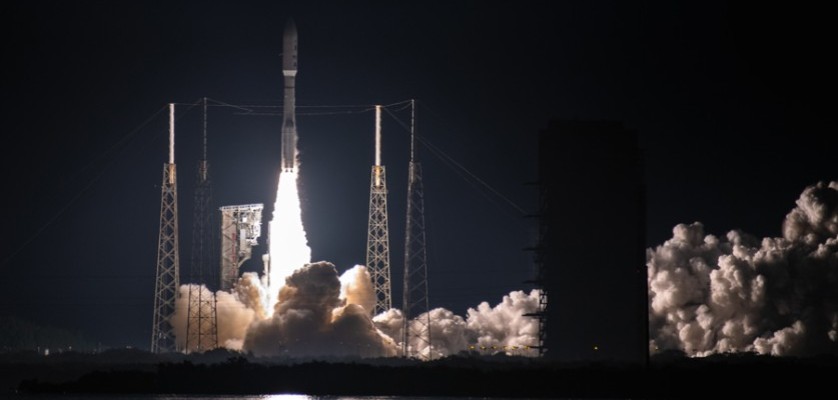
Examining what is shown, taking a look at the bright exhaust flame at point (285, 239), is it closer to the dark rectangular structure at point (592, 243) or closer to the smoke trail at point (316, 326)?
the smoke trail at point (316, 326)

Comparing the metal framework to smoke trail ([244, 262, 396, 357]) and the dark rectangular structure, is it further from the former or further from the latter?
the dark rectangular structure

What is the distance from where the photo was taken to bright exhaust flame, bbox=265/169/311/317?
174m

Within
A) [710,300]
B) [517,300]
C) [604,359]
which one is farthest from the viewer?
[517,300]

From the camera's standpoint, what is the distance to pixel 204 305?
174 meters

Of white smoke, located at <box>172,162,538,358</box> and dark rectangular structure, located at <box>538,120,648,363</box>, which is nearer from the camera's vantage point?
dark rectangular structure, located at <box>538,120,648,363</box>

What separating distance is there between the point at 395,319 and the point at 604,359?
21987 millimetres

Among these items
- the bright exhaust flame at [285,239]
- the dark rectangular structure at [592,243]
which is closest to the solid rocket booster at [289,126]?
the bright exhaust flame at [285,239]

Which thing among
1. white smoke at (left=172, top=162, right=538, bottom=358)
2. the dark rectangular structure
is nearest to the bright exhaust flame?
white smoke at (left=172, top=162, right=538, bottom=358)

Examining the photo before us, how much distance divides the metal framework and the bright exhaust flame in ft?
→ 12.4

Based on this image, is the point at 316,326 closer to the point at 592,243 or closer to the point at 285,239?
the point at 285,239

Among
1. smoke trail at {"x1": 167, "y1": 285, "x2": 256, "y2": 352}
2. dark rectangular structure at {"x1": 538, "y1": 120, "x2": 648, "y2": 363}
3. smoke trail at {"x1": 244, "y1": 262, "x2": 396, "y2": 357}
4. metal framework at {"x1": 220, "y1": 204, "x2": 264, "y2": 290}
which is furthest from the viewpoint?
metal framework at {"x1": 220, "y1": 204, "x2": 264, "y2": 290}

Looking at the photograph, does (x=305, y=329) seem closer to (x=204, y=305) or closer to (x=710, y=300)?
(x=204, y=305)

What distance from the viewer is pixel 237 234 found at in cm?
18275

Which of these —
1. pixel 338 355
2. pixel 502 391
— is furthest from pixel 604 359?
pixel 338 355
